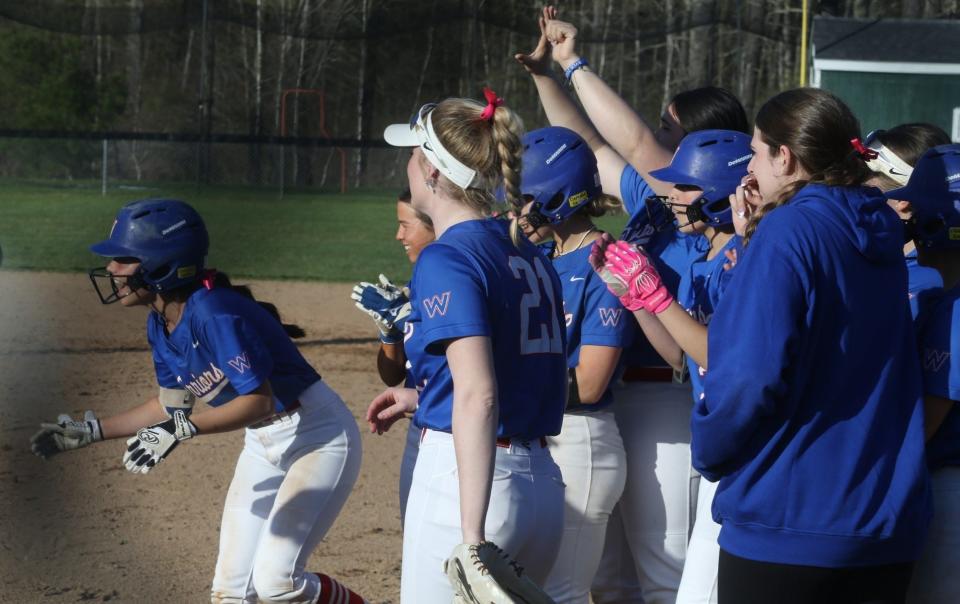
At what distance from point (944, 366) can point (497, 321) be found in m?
0.94

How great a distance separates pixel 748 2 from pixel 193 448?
17081 mm

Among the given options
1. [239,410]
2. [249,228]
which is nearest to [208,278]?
[239,410]

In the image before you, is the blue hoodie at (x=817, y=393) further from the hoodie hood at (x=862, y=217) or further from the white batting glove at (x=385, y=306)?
the white batting glove at (x=385, y=306)

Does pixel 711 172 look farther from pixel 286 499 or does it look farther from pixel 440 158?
pixel 286 499

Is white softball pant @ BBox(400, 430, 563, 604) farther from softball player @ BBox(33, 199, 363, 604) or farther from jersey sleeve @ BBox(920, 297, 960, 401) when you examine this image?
softball player @ BBox(33, 199, 363, 604)

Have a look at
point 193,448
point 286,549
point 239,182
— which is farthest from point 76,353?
point 239,182

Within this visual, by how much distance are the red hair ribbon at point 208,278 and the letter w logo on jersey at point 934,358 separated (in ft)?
7.39

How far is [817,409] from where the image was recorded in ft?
7.28

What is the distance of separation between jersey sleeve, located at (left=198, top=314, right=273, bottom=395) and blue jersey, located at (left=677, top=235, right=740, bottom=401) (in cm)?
129

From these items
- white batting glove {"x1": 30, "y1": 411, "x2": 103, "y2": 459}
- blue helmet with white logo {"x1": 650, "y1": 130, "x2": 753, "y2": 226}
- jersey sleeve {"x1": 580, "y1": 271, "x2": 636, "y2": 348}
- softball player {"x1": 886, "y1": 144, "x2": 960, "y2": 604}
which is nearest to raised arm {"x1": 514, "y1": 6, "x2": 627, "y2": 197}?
blue helmet with white logo {"x1": 650, "y1": 130, "x2": 753, "y2": 226}

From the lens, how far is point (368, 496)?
6039 mm

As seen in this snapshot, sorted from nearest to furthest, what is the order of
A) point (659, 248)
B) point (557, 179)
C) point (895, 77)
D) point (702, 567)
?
point (702, 567) < point (557, 179) < point (659, 248) < point (895, 77)

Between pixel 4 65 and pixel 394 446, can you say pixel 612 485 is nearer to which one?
pixel 394 446

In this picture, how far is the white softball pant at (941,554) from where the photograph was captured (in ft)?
8.31
